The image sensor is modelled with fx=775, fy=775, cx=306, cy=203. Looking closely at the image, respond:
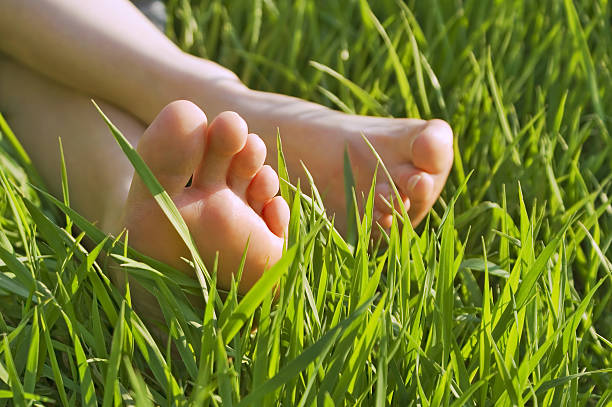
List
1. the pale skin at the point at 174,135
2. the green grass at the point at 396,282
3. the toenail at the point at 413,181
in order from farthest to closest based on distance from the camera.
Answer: the toenail at the point at 413,181 → the pale skin at the point at 174,135 → the green grass at the point at 396,282

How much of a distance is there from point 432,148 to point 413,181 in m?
0.04

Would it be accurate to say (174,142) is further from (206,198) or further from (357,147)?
(357,147)

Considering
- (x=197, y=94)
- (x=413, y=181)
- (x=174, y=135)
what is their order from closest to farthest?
(x=174, y=135) < (x=413, y=181) < (x=197, y=94)

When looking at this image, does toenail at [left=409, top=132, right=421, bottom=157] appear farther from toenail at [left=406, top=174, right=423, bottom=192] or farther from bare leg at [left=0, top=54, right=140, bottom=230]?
bare leg at [left=0, top=54, right=140, bottom=230]

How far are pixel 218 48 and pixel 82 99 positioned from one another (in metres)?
0.35

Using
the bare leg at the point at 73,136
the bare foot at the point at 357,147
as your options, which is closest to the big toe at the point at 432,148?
the bare foot at the point at 357,147

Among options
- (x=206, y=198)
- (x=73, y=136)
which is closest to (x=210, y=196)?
(x=206, y=198)

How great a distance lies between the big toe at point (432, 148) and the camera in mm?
804

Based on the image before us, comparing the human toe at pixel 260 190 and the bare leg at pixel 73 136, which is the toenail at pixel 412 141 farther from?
the bare leg at pixel 73 136

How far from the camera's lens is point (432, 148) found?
804 mm

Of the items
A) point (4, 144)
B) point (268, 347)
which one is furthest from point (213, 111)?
point (268, 347)

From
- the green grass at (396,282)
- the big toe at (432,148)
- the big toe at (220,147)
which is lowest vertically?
the green grass at (396,282)

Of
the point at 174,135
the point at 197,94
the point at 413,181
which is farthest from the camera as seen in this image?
the point at 197,94

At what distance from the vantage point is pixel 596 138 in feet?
3.48
